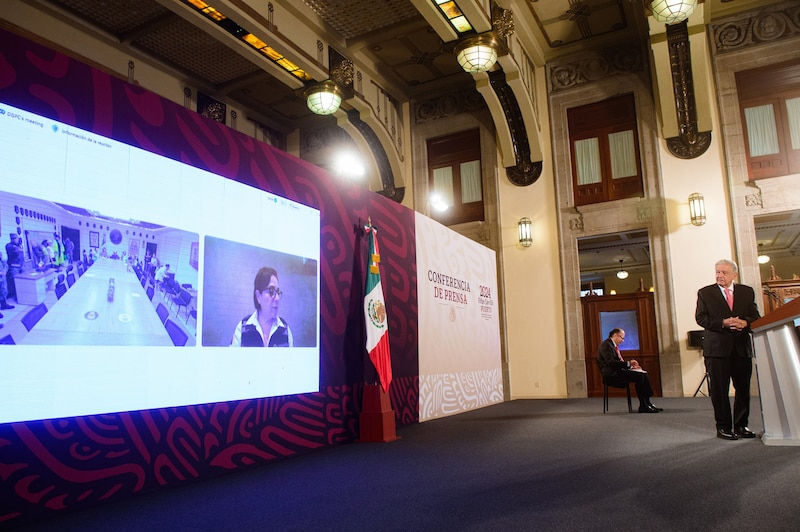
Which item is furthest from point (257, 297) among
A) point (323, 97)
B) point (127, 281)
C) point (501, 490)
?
point (323, 97)

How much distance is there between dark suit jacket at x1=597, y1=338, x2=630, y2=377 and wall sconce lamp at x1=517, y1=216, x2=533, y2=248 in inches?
147

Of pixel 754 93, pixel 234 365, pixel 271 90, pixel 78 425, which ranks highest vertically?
pixel 271 90

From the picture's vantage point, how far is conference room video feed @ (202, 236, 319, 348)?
398 centimetres

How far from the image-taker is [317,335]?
4996mm

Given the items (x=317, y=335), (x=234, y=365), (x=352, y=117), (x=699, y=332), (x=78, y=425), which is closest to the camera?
(x=78, y=425)

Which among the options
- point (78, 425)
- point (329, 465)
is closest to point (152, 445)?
point (78, 425)

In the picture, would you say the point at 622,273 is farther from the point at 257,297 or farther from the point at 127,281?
the point at 127,281

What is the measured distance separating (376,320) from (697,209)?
6345 mm

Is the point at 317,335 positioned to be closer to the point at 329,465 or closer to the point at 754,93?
the point at 329,465

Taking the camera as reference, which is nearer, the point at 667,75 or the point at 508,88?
the point at 667,75

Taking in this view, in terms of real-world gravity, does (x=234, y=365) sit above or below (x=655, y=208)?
below

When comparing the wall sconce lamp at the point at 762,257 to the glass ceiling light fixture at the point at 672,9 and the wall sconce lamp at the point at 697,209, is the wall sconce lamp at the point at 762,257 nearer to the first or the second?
the wall sconce lamp at the point at 697,209

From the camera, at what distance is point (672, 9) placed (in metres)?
7.30

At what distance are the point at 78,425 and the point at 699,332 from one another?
28.8ft
